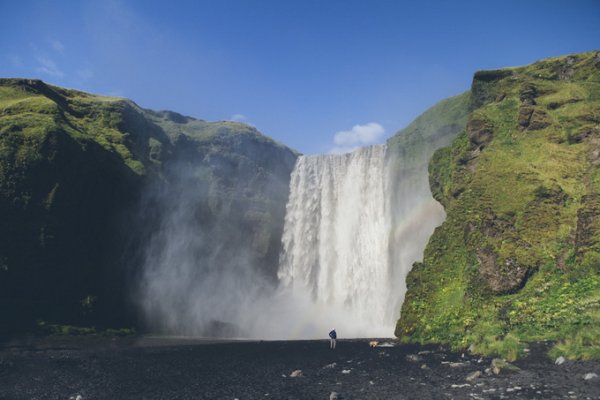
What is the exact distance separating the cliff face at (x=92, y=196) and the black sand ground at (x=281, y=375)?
13.1m

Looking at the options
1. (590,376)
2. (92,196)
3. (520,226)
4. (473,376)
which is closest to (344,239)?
(520,226)

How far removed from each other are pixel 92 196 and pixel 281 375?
139 feet

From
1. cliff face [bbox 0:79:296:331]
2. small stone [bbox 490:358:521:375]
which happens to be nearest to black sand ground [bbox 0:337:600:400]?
small stone [bbox 490:358:521:375]

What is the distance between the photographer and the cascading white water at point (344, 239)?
62.2 meters

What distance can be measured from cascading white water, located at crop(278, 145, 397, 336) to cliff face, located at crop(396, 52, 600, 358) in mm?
16033

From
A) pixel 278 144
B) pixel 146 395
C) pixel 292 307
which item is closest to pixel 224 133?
pixel 278 144

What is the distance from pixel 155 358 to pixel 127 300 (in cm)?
2829

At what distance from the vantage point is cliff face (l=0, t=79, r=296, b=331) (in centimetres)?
4884

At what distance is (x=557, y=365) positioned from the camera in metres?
20.5

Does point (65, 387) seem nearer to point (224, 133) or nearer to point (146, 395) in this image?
point (146, 395)

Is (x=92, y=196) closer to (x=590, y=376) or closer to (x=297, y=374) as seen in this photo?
(x=297, y=374)

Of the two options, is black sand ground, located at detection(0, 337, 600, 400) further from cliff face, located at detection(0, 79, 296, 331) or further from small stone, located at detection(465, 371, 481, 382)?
cliff face, located at detection(0, 79, 296, 331)

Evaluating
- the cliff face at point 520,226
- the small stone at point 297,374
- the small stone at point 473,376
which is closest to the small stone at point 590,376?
the cliff face at point 520,226

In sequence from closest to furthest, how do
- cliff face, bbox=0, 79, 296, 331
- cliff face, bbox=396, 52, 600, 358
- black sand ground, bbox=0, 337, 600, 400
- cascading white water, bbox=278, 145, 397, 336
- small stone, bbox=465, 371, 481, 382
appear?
1. black sand ground, bbox=0, 337, 600, 400
2. small stone, bbox=465, 371, 481, 382
3. cliff face, bbox=396, 52, 600, 358
4. cliff face, bbox=0, 79, 296, 331
5. cascading white water, bbox=278, 145, 397, 336
